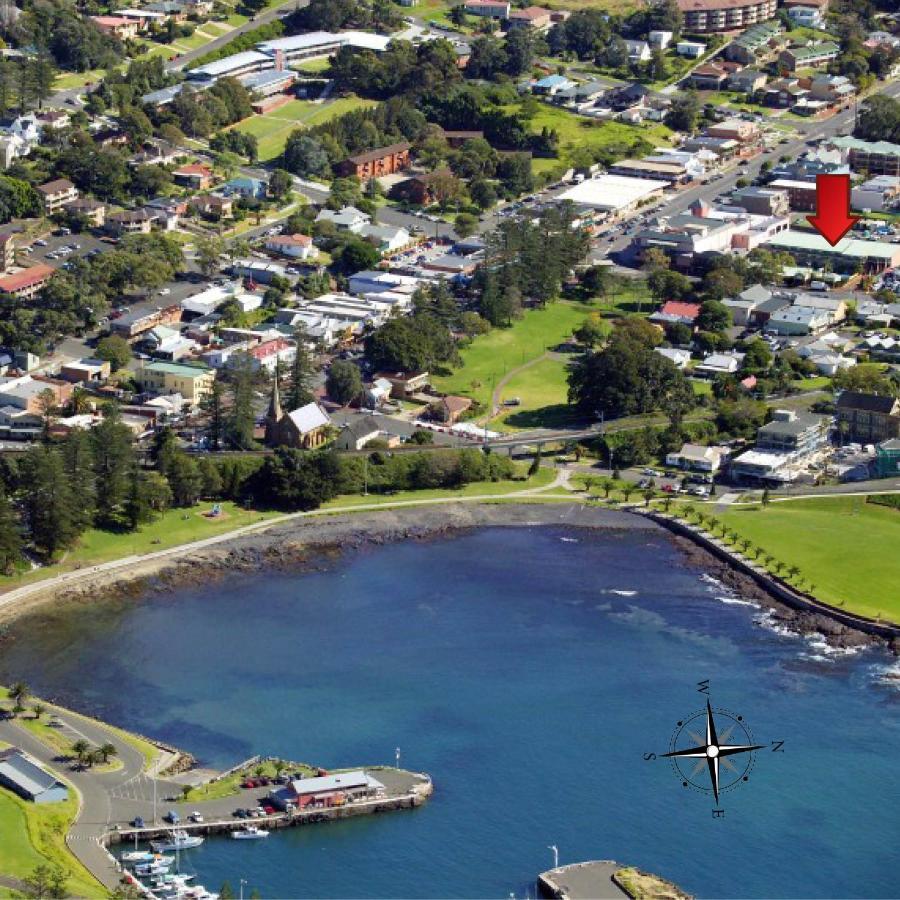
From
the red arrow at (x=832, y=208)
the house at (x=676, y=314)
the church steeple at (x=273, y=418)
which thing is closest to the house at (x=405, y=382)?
the church steeple at (x=273, y=418)

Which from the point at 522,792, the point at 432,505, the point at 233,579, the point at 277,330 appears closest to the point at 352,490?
the point at 432,505

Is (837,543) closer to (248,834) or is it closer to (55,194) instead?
(248,834)

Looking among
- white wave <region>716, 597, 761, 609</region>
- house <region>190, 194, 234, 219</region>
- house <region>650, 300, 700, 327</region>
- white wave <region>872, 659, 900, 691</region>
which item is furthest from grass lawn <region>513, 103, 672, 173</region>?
white wave <region>872, 659, 900, 691</region>

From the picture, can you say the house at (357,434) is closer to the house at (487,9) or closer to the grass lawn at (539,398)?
the grass lawn at (539,398)

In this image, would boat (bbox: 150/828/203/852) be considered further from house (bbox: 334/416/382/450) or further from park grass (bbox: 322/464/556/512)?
house (bbox: 334/416/382/450)

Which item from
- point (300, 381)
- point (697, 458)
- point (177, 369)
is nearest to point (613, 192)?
point (300, 381)

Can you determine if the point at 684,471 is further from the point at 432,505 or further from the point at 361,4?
the point at 361,4
